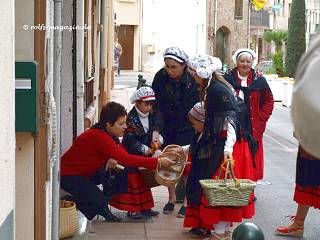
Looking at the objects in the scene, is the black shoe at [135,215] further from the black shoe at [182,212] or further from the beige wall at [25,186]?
the beige wall at [25,186]

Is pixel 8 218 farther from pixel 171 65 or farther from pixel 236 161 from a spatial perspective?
pixel 171 65

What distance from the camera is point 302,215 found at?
308 inches

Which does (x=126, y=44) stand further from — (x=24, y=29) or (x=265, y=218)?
(x=24, y=29)

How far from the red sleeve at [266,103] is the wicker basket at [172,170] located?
2.24 meters

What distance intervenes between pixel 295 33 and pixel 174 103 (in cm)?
2651

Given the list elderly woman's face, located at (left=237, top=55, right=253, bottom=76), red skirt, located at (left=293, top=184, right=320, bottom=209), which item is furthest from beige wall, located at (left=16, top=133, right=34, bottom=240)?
elderly woman's face, located at (left=237, top=55, right=253, bottom=76)

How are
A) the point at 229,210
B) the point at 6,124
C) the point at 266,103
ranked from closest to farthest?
the point at 6,124 < the point at 229,210 < the point at 266,103

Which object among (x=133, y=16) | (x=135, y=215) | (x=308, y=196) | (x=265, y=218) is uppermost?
(x=133, y=16)

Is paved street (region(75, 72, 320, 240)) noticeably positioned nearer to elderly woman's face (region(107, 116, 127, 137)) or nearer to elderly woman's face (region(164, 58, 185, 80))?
elderly woman's face (region(107, 116, 127, 137))

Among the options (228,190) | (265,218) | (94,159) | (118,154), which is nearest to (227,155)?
(228,190)

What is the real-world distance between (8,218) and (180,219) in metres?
5.16

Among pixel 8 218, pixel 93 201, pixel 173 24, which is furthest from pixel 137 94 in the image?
pixel 173 24

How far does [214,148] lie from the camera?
7.04m

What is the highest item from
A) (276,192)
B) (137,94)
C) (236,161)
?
(137,94)
